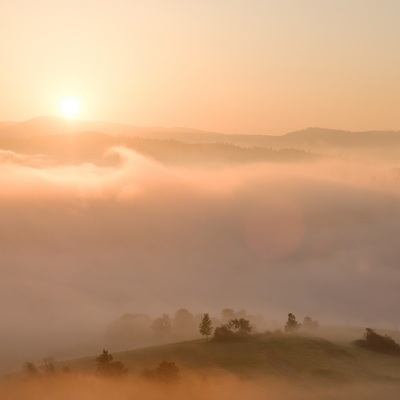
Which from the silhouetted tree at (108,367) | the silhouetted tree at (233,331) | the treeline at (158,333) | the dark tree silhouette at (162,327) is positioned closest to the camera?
the silhouetted tree at (108,367)

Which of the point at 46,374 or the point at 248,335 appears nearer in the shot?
the point at 46,374

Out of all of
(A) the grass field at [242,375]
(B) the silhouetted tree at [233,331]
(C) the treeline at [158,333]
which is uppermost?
(B) the silhouetted tree at [233,331]

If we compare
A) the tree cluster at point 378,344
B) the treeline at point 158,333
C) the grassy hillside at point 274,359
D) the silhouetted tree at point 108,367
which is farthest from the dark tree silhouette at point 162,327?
the silhouetted tree at point 108,367

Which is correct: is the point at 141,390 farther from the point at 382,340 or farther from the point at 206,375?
the point at 382,340

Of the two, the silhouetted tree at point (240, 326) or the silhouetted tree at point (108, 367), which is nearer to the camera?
the silhouetted tree at point (108, 367)

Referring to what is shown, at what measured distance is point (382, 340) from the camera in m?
126

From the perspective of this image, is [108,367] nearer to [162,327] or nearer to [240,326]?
[240,326]

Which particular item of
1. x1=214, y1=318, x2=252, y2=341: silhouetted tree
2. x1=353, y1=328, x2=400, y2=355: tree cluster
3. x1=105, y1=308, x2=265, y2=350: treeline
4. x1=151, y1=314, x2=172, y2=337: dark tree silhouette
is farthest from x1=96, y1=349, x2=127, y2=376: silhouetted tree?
x1=151, y1=314, x2=172, y2=337: dark tree silhouette

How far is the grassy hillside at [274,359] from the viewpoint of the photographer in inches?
4119

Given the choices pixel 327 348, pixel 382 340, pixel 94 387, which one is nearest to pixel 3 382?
pixel 94 387

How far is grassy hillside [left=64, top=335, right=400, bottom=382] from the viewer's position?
104625mm

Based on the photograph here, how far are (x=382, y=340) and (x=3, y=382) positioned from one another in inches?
2605

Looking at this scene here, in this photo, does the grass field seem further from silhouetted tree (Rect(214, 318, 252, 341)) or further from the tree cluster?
the tree cluster

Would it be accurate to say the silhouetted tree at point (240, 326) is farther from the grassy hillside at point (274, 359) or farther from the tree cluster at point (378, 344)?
the tree cluster at point (378, 344)
